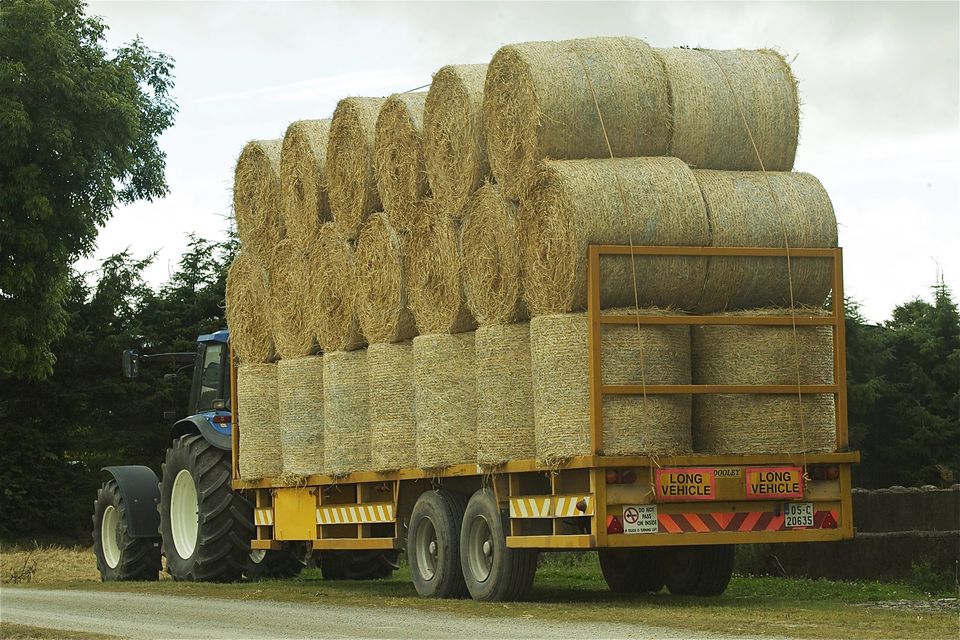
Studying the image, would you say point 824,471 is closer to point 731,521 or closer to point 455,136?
point 731,521

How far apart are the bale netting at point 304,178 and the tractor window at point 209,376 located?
9.54ft

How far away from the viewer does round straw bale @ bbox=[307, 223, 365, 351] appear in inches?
606

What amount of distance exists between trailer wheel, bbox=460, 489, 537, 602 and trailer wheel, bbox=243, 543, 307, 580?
183 inches

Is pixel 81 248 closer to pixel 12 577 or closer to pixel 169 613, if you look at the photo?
pixel 12 577

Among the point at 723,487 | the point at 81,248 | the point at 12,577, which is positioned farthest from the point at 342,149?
the point at 81,248

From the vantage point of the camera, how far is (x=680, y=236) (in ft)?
40.5

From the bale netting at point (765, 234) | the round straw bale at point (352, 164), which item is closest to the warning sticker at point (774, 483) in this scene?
the bale netting at point (765, 234)

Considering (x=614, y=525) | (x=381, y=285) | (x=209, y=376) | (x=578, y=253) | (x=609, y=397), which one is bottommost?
(x=614, y=525)

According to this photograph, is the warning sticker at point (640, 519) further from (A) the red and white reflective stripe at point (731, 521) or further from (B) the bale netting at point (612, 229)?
(B) the bale netting at point (612, 229)

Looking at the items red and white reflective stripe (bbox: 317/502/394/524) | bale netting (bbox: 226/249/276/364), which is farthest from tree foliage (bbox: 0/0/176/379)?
red and white reflective stripe (bbox: 317/502/394/524)

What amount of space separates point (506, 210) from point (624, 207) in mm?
1189

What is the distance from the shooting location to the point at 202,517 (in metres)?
18.1

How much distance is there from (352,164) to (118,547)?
22.0 feet

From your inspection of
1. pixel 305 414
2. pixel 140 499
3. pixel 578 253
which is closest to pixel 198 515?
pixel 140 499
